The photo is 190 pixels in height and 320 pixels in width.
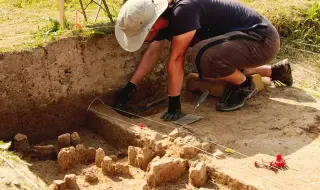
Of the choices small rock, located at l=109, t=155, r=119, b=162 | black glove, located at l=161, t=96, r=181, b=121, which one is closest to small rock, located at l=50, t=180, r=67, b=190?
small rock, located at l=109, t=155, r=119, b=162

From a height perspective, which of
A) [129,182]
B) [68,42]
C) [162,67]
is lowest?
[129,182]

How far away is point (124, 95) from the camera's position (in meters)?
5.45

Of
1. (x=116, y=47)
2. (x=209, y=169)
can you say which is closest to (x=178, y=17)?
(x=116, y=47)

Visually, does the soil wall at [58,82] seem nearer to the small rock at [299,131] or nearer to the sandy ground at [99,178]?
the sandy ground at [99,178]

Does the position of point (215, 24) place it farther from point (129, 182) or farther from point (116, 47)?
point (129, 182)

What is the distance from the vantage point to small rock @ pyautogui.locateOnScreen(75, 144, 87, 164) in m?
4.62

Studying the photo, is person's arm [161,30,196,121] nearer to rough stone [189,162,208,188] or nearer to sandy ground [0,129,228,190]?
sandy ground [0,129,228,190]

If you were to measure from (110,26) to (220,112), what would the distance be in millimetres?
1532

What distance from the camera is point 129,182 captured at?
14.2 ft

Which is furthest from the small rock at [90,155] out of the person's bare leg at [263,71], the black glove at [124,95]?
the person's bare leg at [263,71]

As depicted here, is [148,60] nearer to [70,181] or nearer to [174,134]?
[174,134]

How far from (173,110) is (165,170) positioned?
102 cm

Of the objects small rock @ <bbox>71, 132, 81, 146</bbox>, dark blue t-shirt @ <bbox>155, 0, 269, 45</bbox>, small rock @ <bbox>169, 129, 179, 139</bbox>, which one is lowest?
small rock @ <bbox>71, 132, 81, 146</bbox>

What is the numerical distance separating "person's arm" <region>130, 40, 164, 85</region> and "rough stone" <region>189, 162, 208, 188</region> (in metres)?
1.62
